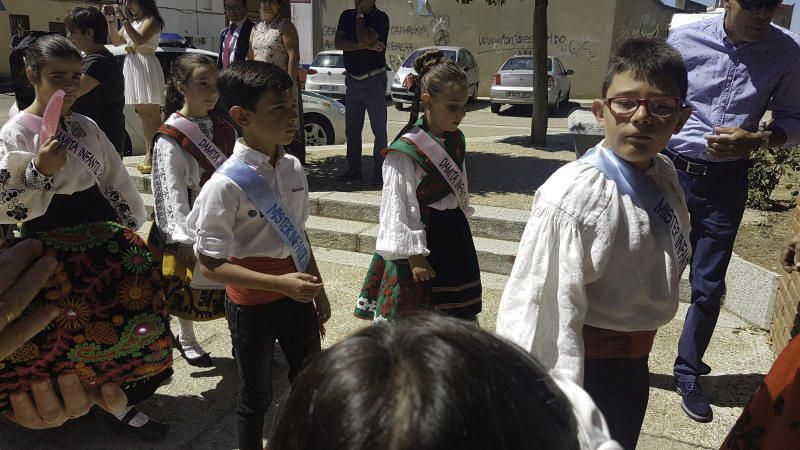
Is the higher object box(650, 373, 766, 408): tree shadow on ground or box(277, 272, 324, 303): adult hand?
box(277, 272, 324, 303): adult hand

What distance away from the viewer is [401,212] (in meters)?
2.72

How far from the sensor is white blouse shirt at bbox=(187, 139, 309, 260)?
2.23 m

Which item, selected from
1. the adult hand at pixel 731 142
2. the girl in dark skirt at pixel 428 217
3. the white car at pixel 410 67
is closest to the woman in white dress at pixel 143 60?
the girl in dark skirt at pixel 428 217

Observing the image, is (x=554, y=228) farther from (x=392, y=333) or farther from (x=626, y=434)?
(x=392, y=333)

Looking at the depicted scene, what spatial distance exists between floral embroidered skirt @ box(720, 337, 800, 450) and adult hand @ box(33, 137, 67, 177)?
252 cm

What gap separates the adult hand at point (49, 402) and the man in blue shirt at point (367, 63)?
4.94 metres

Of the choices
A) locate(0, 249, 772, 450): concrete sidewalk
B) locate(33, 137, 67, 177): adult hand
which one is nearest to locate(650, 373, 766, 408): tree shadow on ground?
locate(0, 249, 772, 450): concrete sidewalk

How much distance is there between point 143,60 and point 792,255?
241 inches

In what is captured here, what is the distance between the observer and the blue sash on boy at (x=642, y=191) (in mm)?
1750

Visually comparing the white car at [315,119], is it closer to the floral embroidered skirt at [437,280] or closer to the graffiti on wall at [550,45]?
the floral embroidered skirt at [437,280]

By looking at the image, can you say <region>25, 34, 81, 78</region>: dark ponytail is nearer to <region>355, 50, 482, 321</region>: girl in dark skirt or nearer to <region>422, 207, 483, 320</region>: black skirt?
<region>355, 50, 482, 321</region>: girl in dark skirt

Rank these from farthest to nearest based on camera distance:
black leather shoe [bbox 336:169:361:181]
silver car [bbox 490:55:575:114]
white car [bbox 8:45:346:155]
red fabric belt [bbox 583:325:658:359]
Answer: silver car [bbox 490:55:575:114], white car [bbox 8:45:346:155], black leather shoe [bbox 336:169:361:181], red fabric belt [bbox 583:325:658:359]

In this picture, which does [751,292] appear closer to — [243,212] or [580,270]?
[580,270]

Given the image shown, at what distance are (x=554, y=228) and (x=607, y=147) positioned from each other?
0.37 m
